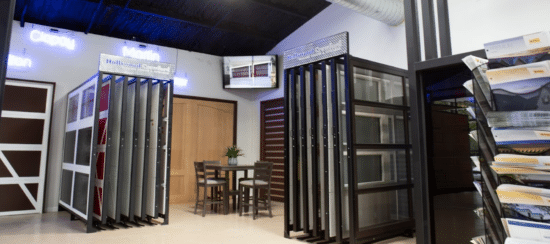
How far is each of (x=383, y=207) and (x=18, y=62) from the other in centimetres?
657

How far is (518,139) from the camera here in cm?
134

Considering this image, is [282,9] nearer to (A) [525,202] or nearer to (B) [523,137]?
(B) [523,137]

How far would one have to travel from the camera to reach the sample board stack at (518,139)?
4.25 feet

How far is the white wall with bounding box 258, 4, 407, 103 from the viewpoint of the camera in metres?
5.89

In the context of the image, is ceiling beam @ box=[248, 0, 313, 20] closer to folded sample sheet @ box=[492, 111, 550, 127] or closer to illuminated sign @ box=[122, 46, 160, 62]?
illuminated sign @ box=[122, 46, 160, 62]

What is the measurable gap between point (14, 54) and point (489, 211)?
7419mm

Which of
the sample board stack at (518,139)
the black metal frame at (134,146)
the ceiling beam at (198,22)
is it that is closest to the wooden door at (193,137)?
the ceiling beam at (198,22)

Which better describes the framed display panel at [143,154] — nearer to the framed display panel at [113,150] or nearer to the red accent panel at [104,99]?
the framed display panel at [113,150]

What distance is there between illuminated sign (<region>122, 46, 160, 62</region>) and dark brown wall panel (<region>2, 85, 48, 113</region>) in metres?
1.65

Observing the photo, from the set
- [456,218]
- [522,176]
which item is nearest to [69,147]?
[456,218]

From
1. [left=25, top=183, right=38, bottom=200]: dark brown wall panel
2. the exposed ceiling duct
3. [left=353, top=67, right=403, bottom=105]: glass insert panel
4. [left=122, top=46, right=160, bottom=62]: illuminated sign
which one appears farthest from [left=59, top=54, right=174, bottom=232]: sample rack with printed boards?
the exposed ceiling duct

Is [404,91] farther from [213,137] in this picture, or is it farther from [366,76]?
[213,137]

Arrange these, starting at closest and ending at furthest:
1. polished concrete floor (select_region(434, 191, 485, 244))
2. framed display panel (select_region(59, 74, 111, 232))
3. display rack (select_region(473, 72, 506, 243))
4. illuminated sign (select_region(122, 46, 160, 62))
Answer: display rack (select_region(473, 72, 506, 243)) → polished concrete floor (select_region(434, 191, 485, 244)) → framed display panel (select_region(59, 74, 111, 232)) → illuminated sign (select_region(122, 46, 160, 62))

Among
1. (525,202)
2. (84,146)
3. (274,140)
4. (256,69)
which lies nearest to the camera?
(525,202)
